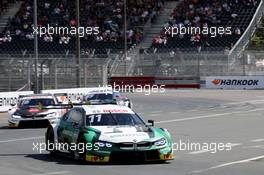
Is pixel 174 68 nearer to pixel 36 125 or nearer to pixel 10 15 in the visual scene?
pixel 10 15

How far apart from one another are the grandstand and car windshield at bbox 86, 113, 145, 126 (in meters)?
28.7

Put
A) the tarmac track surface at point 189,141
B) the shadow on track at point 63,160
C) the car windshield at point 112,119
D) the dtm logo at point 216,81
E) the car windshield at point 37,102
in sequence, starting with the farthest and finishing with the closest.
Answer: the dtm logo at point 216,81
the car windshield at point 37,102
the car windshield at point 112,119
the shadow on track at point 63,160
the tarmac track surface at point 189,141

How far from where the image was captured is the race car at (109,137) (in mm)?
15719

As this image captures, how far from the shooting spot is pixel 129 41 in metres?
62.2

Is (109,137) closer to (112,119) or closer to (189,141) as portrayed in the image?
(112,119)

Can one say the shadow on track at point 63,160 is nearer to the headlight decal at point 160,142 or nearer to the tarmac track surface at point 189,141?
the tarmac track surface at point 189,141

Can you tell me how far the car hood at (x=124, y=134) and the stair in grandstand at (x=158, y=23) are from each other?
44253 mm

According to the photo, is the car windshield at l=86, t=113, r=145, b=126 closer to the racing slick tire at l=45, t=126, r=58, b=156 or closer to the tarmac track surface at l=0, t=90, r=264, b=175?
the tarmac track surface at l=0, t=90, r=264, b=175

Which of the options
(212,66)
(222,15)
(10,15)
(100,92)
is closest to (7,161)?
(100,92)

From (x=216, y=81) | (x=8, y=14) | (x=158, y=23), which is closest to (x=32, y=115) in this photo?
(x=216, y=81)

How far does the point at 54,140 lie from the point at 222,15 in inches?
1676

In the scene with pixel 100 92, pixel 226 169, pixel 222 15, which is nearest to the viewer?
pixel 226 169

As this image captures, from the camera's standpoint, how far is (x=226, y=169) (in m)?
14.8

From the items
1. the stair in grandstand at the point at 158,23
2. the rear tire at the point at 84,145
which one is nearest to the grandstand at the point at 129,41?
the stair in grandstand at the point at 158,23
